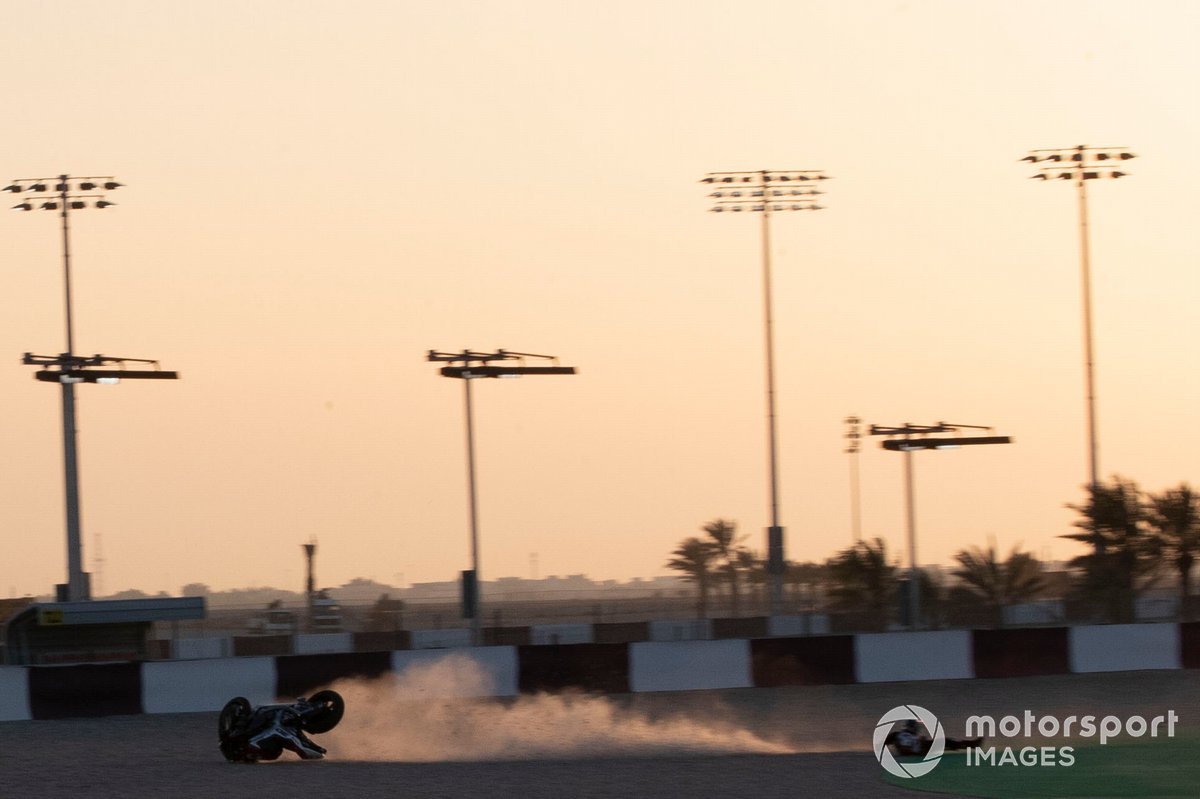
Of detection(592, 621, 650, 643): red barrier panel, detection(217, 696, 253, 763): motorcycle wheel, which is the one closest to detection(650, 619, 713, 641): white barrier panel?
detection(592, 621, 650, 643): red barrier panel

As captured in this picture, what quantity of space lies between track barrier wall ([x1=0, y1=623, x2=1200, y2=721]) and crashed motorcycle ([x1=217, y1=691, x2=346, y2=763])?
6016mm

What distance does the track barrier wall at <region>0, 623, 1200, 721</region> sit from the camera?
69.9ft

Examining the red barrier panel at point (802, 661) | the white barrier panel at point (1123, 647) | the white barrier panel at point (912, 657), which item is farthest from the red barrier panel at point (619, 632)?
the white barrier panel at point (1123, 647)

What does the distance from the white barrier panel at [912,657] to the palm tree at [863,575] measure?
30.7 meters

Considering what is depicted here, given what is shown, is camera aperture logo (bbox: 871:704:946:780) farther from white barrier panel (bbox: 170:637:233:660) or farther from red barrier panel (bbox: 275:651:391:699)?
white barrier panel (bbox: 170:637:233:660)

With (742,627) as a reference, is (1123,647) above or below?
above

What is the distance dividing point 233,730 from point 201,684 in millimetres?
6480

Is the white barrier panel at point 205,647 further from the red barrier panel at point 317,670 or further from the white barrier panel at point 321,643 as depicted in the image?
the red barrier panel at point 317,670

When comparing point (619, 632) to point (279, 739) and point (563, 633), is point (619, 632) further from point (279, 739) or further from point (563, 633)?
point (279, 739)

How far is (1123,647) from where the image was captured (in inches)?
934

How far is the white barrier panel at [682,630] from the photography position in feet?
123

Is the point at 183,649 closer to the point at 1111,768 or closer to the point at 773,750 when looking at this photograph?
the point at 773,750

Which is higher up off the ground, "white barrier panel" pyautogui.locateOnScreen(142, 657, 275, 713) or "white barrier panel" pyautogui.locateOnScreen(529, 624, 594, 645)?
"white barrier panel" pyautogui.locateOnScreen(142, 657, 275, 713)

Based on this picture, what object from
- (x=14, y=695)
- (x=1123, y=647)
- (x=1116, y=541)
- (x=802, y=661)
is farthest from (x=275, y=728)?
(x=1116, y=541)
